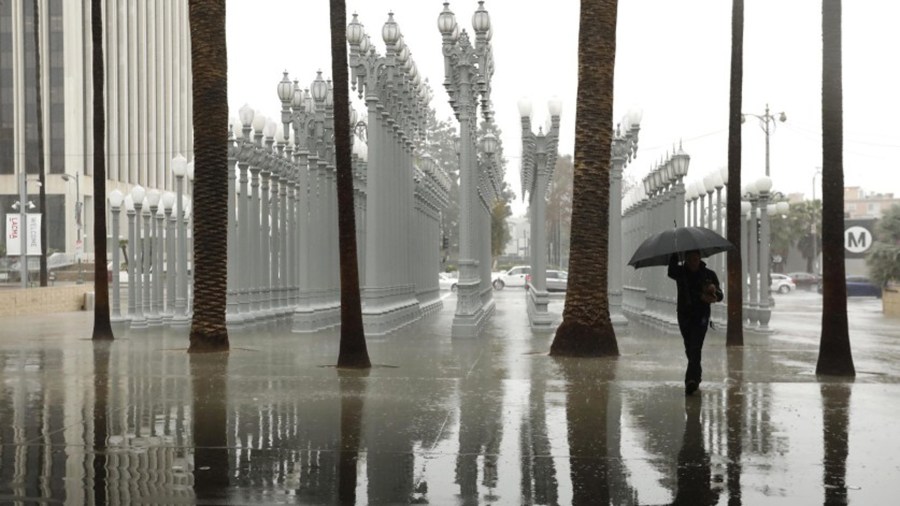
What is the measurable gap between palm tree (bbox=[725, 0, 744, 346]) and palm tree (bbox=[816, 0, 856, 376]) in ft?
15.5

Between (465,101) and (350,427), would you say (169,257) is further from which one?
(350,427)

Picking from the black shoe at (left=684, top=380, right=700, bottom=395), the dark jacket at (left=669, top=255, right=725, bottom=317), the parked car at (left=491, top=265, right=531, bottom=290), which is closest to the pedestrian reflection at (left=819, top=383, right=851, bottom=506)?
the black shoe at (left=684, top=380, right=700, bottom=395)

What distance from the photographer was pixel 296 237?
31875 millimetres

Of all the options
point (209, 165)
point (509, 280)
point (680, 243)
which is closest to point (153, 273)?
point (209, 165)

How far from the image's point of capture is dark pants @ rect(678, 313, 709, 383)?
12219mm

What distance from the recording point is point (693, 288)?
12461mm

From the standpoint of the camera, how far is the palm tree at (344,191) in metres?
15.4

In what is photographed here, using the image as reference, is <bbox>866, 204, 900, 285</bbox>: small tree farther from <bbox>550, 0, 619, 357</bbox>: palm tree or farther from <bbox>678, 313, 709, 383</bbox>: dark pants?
<bbox>678, 313, 709, 383</bbox>: dark pants

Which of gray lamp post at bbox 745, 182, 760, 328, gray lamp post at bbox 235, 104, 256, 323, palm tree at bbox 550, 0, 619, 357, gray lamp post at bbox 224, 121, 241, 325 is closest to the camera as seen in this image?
palm tree at bbox 550, 0, 619, 357

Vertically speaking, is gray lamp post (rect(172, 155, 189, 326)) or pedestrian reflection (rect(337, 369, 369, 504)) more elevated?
gray lamp post (rect(172, 155, 189, 326))

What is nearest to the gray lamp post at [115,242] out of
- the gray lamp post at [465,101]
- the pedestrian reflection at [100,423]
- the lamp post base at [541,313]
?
the pedestrian reflection at [100,423]

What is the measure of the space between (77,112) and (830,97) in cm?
7937

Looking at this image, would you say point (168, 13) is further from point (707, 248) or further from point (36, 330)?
point (707, 248)

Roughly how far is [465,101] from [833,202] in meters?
8.57
